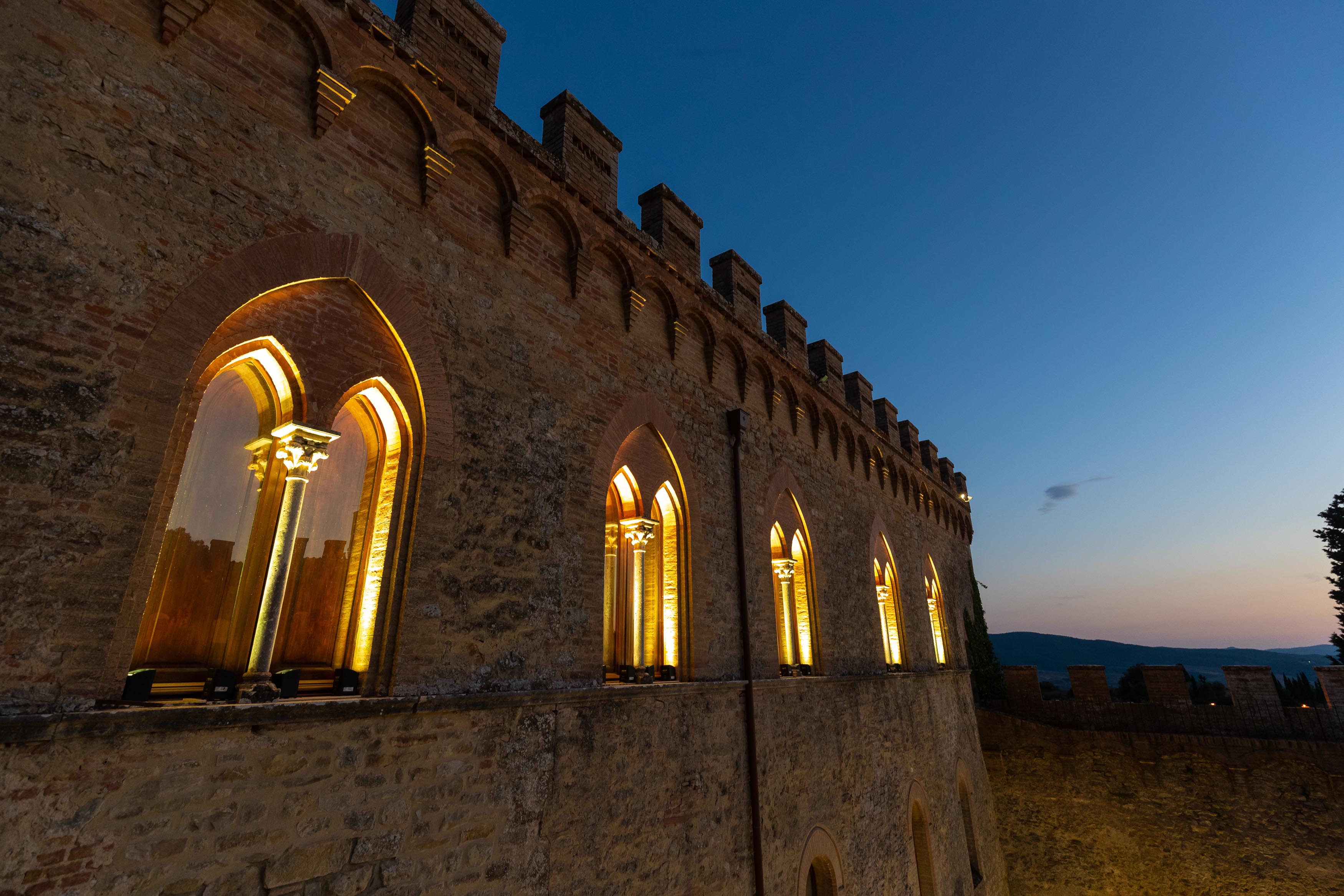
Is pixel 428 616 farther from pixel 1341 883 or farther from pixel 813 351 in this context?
pixel 1341 883

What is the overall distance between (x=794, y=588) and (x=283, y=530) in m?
7.07

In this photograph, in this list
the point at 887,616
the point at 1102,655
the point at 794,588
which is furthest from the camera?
the point at 1102,655

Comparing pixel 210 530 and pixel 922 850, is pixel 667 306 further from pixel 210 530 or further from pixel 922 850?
pixel 922 850

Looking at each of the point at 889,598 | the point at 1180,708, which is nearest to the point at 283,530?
the point at 889,598

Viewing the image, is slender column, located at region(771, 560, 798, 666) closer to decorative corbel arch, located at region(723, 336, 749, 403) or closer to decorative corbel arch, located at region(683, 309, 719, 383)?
decorative corbel arch, located at region(723, 336, 749, 403)

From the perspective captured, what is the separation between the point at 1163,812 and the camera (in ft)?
43.1

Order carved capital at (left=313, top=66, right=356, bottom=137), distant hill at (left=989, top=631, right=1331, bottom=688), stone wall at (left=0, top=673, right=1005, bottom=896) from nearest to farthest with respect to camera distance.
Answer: stone wall at (left=0, top=673, right=1005, bottom=896) < carved capital at (left=313, top=66, right=356, bottom=137) < distant hill at (left=989, top=631, right=1331, bottom=688)

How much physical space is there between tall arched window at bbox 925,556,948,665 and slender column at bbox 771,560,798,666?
654 centimetres

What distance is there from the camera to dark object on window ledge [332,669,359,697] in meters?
3.73

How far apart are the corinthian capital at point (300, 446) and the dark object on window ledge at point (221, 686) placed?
45.7 inches

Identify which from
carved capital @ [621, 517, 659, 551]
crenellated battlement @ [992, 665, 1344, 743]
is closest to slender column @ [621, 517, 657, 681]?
carved capital @ [621, 517, 659, 551]

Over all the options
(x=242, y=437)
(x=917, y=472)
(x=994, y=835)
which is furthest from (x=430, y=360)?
(x=994, y=835)

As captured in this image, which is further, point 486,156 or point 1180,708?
point 1180,708

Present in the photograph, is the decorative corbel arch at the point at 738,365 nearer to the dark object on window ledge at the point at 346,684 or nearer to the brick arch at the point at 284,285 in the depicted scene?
the brick arch at the point at 284,285
